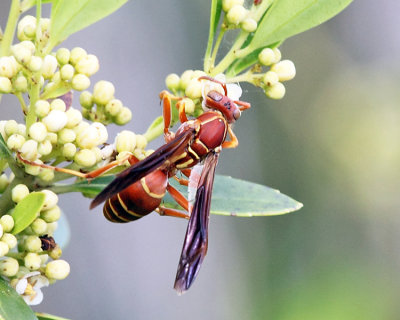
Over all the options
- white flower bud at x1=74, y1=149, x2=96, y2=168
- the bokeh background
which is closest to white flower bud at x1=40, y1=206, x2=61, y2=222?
white flower bud at x1=74, y1=149, x2=96, y2=168

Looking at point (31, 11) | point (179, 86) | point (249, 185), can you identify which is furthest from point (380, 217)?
point (179, 86)

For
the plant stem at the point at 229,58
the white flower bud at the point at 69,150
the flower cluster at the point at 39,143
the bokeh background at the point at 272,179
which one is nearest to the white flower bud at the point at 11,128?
the flower cluster at the point at 39,143

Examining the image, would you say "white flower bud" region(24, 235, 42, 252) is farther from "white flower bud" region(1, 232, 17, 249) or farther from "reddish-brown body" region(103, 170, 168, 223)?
"reddish-brown body" region(103, 170, 168, 223)

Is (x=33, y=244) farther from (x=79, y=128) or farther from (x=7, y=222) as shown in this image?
(x=79, y=128)

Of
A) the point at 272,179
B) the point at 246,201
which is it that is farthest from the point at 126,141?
the point at 272,179

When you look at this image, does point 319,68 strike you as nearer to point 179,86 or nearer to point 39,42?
point 179,86
